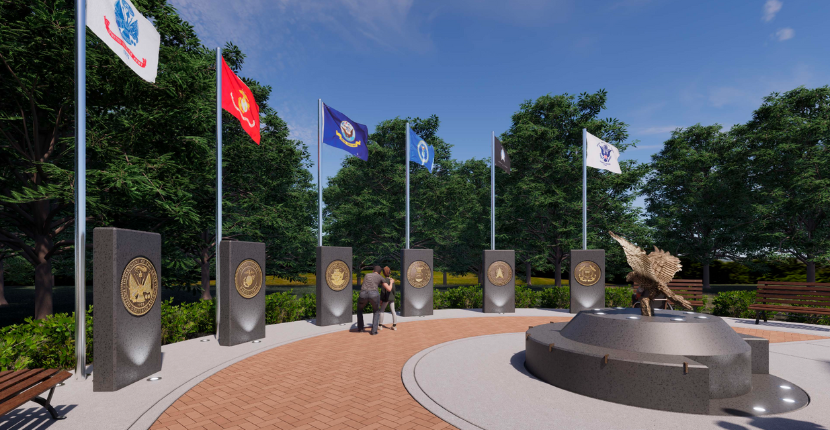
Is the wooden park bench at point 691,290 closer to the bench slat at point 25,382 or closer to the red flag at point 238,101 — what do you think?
the red flag at point 238,101

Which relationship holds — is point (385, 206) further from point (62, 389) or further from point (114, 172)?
point (62, 389)

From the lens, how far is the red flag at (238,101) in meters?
10.2

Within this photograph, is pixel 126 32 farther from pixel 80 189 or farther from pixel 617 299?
pixel 617 299

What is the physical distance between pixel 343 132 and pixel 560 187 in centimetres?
1762

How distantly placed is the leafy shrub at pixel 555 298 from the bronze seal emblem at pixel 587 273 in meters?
1.91

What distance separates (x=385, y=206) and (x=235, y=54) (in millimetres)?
13508

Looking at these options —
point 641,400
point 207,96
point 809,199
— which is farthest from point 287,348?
point 809,199

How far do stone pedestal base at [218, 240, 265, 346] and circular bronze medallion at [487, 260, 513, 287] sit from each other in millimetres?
8944

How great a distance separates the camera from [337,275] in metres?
12.4

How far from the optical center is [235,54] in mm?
22281

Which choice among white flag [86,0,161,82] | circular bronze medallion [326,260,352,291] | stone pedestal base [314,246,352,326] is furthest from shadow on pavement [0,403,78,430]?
circular bronze medallion [326,260,352,291]

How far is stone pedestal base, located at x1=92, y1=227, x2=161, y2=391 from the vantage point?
6348 millimetres

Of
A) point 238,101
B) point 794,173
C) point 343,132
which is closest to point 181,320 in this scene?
point 238,101

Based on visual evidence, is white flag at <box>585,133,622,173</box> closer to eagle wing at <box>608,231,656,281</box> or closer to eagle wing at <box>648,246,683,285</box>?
eagle wing at <box>648,246,683,285</box>
